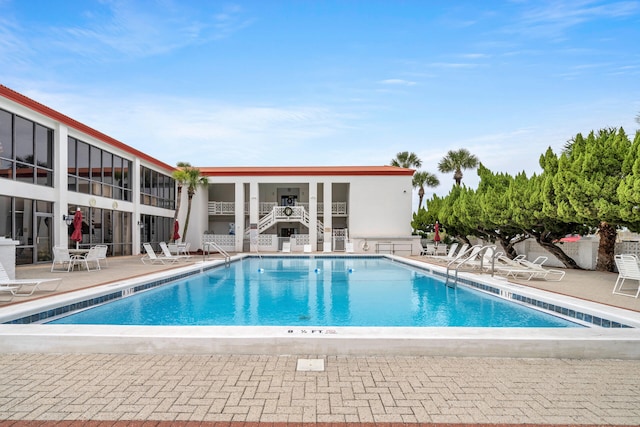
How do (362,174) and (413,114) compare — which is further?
(362,174)

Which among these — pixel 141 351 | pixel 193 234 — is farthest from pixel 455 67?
pixel 193 234

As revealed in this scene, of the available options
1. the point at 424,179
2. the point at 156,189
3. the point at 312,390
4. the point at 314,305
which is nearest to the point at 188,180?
the point at 156,189

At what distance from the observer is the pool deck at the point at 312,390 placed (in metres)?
2.81

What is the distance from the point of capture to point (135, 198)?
67.8ft

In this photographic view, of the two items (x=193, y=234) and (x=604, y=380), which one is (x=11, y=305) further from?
(x=193, y=234)

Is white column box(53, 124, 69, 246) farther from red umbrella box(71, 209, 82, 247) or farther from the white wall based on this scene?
the white wall

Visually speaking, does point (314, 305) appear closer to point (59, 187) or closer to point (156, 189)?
point (59, 187)

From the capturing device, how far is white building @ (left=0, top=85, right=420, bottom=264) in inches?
527

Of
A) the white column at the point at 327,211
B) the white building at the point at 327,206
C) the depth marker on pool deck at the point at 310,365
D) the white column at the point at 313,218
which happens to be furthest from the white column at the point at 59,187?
the white column at the point at 327,211

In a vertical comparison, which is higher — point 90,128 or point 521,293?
point 90,128

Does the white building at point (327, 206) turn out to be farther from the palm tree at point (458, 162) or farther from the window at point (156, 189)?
the palm tree at point (458, 162)

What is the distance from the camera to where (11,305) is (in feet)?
19.6

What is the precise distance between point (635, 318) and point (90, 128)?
711 inches

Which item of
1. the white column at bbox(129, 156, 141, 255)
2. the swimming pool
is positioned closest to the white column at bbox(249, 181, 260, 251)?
the white column at bbox(129, 156, 141, 255)
